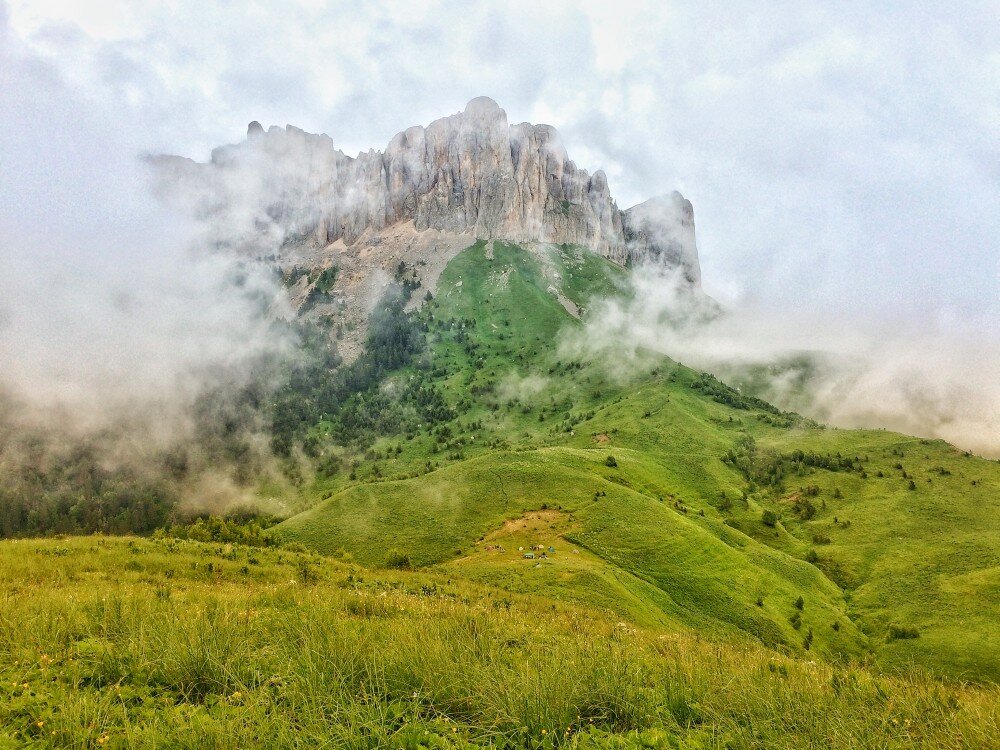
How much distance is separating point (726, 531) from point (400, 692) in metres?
70.7

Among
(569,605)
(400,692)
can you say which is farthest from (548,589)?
(400,692)

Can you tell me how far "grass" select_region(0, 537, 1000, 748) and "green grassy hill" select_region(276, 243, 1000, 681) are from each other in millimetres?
14009

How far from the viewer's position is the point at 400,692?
187 inches

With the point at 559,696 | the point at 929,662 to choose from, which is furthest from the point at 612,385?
the point at 559,696

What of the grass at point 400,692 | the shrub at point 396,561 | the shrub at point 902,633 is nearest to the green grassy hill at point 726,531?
the shrub at point 902,633

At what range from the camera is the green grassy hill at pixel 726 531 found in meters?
43.8

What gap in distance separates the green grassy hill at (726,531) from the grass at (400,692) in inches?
552

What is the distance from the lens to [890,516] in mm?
78188

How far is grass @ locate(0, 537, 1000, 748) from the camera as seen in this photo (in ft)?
13.4

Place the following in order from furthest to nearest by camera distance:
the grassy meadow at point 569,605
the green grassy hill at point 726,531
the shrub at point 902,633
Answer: the shrub at point 902,633, the green grassy hill at point 726,531, the grassy meadow at point 569,605

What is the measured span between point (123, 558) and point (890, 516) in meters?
97.1

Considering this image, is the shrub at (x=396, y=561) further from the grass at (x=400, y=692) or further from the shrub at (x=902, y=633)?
the shrub at (x=902, y=633)

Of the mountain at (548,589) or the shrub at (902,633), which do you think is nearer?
the mountain at (548,589)

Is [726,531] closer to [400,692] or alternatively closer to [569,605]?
[569,605]
